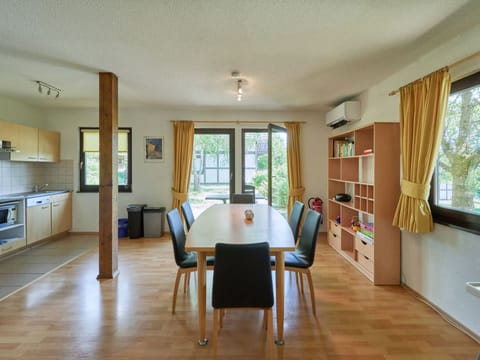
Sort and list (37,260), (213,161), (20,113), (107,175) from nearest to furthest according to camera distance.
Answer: (107,175) < (37,260) < (20,113) < (213,161)

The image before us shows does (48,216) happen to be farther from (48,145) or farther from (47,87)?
(47,87)

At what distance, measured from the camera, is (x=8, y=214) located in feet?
11.7

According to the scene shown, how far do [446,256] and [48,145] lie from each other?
19.5 ft

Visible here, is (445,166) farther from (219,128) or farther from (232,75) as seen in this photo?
(219,128)

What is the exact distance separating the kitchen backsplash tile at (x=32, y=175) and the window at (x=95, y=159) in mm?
262

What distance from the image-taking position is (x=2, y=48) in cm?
242

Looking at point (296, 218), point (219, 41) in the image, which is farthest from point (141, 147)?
point (296, 218)

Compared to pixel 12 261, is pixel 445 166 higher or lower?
higher

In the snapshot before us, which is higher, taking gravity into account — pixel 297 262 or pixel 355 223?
pixel 355 223

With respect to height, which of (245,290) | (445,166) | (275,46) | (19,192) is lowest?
(245,290)

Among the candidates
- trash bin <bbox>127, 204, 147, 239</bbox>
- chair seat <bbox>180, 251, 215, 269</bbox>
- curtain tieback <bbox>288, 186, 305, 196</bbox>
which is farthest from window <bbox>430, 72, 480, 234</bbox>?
trash bin <bbox>127, 204, 147, 239</bbox>

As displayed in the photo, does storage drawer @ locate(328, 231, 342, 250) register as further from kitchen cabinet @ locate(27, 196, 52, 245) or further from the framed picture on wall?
kitchen cabinet @ locate(27, 196, 52, 245)

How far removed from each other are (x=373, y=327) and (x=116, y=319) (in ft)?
7.11

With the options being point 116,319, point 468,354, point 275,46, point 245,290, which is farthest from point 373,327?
point 275,46
